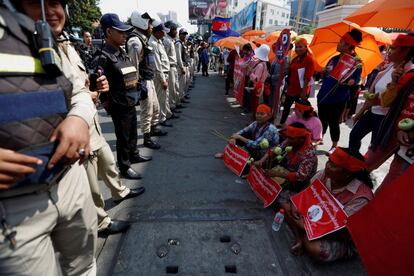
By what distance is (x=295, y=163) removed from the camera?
2.84 m

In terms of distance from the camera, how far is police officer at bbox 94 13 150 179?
2602 mm

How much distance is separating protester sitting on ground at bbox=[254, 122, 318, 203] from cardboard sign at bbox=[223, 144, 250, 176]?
0.52 metres

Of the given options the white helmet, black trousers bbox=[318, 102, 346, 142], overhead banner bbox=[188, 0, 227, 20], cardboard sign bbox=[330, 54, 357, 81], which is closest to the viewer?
cardboard sign bbox=[330, 54, 357, 81]

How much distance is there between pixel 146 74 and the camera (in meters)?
3.87

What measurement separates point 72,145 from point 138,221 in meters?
1.86

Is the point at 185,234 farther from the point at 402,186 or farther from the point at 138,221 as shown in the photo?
the point at 402,186

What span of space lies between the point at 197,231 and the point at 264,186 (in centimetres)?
101

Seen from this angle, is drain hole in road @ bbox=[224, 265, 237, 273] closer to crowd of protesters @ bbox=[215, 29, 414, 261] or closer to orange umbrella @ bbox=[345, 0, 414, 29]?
crowd of protesters @ bbox=[215, 29, 414, 261]

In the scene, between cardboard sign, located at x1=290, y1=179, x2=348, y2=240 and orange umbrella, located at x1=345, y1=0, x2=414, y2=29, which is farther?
orange umbrella, located at x1=345, y1=0, x2=414, y2=29

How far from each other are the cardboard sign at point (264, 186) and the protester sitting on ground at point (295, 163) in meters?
0.09

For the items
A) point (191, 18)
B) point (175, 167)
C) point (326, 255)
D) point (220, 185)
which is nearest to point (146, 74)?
point (175, 167)

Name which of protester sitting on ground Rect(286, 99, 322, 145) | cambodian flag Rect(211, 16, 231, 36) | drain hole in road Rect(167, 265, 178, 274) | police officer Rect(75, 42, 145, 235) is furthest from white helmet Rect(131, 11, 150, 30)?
cambodian flag Rect(211, 16, 231, 36)

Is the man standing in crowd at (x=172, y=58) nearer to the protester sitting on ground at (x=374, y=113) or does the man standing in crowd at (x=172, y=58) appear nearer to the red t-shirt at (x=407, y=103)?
the protester sitting on ground at (x=374, y=113)

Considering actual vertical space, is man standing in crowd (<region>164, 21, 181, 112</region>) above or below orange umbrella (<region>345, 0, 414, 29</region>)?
below
